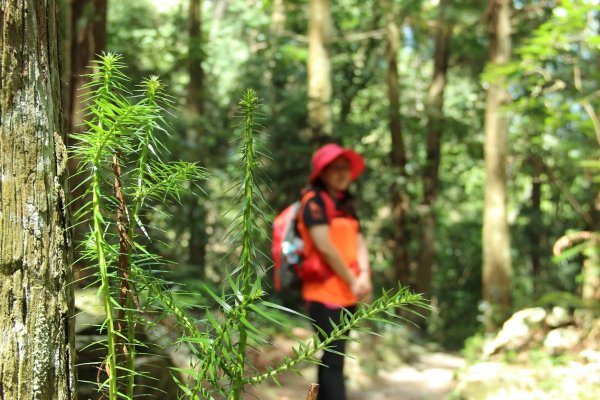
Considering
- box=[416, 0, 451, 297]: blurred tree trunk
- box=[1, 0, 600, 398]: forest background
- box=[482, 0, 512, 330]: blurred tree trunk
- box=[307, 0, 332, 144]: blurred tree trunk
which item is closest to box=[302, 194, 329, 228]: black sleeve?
box=[1, 0, 600, 398]: forest background

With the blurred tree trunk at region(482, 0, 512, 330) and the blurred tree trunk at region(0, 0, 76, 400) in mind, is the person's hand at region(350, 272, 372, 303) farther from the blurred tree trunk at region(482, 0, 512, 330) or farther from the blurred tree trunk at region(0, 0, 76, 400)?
the blurred tree trunk at region(482, 0, 512, 330)

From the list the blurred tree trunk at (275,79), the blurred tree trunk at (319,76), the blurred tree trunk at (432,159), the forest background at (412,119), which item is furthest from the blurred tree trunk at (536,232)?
the blurred tree trunk at (319,76)

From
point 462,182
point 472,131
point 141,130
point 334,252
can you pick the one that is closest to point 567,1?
point 334,252

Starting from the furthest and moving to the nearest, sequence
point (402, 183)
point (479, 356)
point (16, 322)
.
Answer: point (402, 183), point (479, 356), point (16, 322)

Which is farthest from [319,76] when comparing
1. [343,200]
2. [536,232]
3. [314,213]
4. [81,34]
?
[536,232]

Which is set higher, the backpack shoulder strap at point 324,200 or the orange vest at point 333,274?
the backpack shoulder strap at point 324,200

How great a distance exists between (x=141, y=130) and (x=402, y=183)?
505 inches

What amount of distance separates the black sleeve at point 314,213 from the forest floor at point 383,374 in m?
2.67

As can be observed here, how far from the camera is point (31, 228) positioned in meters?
1.02

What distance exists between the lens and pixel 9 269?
1.00 meters

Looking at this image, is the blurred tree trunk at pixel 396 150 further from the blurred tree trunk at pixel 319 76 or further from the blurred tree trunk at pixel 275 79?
the blurred tree trunk at pixel 319 76

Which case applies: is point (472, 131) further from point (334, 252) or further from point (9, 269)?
point (9, 269)

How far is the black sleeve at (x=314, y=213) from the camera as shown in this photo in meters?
3.89

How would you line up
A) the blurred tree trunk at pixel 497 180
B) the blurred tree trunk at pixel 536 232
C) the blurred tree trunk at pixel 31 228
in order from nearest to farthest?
1. the blurred tree trunk at pixel 31 228
2. the blurred tree trunk at pixel 497 180
3. the blurred tree trunk at pixel 536 232
